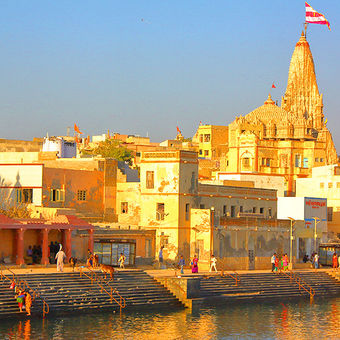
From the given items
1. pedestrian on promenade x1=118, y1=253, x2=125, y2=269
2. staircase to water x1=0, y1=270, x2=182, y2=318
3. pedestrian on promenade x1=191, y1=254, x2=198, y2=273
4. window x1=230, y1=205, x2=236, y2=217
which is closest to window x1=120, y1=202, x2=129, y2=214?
window x1=230, y1=205, x2=236, y2=217

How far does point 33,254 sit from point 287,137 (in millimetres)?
50919

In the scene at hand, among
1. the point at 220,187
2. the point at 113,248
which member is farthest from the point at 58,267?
the point at 220,187

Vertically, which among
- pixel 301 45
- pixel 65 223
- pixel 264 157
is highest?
pixel 301 45

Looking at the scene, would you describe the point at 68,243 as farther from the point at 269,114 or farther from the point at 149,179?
the point at 269,114

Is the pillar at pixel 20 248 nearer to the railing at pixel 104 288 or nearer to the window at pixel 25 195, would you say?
the railing at pixel 104 288

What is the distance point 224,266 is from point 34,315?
58.2ft

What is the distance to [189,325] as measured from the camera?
42594mm

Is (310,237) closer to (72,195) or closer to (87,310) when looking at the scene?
(72,195)

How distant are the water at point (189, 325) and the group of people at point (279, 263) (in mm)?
8180

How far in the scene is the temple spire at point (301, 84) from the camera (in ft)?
356

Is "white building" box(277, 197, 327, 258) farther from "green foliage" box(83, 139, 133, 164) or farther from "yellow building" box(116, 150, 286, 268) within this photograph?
"green foliage" box(83, 139, 133, 164)

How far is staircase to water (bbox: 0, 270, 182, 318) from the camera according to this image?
42053 millimetres

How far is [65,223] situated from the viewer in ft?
167

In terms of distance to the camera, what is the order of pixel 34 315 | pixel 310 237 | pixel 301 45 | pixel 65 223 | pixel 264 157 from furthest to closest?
pixel 301 45 → pixel 264 157 → pixel 310 237 → pixel 65 223 → pixel 34 315
